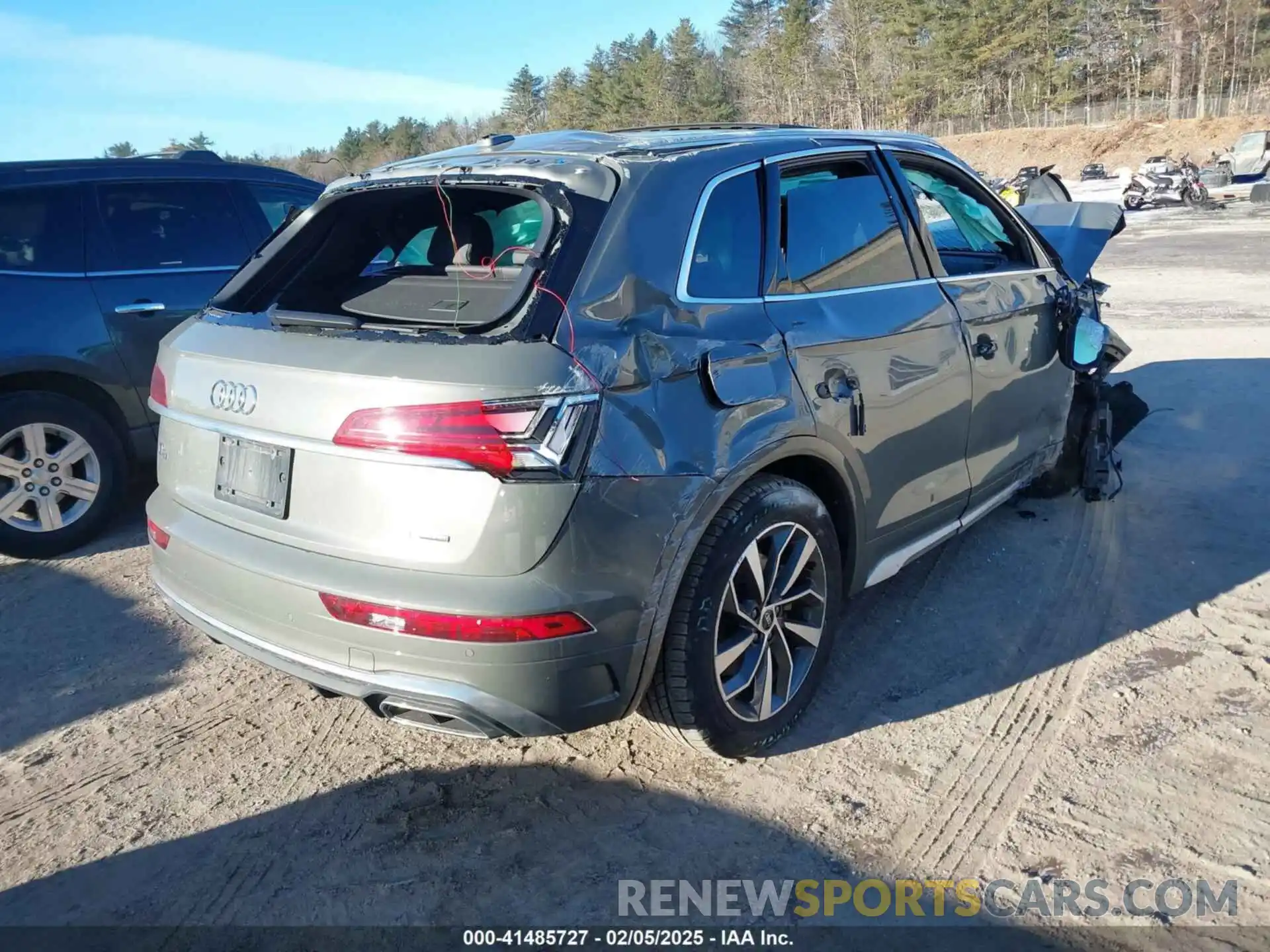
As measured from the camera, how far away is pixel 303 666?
2.68 metres

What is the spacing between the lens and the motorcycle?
30.3m

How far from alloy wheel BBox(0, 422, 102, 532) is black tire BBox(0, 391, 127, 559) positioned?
2 cm

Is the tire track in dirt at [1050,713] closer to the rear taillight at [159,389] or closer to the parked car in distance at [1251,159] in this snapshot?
the rear taillight at [159,389]

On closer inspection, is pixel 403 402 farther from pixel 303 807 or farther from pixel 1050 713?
pixel 1050 713

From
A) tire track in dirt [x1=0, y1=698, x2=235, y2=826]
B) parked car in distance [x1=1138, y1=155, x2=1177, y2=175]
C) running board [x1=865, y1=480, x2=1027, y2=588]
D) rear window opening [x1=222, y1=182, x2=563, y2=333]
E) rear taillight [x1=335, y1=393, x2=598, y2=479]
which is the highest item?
rear window opening [x1=222, y1=182, x2=563, y2=333]

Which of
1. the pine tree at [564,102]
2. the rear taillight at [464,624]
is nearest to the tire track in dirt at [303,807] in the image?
the rear taillight at [464,624]

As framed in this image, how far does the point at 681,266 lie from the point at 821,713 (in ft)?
5.53

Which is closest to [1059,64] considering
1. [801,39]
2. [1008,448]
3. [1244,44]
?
[1244,44]

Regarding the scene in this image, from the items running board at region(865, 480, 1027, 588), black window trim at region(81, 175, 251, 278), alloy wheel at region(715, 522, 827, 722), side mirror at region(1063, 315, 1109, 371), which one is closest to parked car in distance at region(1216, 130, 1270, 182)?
side mirror at region(1063, 315, 1109, 371)

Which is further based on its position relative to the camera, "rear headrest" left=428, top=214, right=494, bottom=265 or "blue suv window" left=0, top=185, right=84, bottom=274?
"blue suv window" left=0, top=185, right=84, bottom=274

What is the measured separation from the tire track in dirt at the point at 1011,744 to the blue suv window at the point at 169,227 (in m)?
4.84

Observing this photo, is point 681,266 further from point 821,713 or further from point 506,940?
point 506,940

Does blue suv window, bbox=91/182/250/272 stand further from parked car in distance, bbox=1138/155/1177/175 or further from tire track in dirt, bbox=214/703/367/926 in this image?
parked car in distance, bbox=1138/155/1177/175

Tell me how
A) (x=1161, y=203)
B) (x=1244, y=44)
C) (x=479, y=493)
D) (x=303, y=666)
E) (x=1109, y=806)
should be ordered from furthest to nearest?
(x=1244, y=44) → (x=1161, y=203) → (x=1109, y=806) → (x=303, y=666) → (x=479, y=493)
